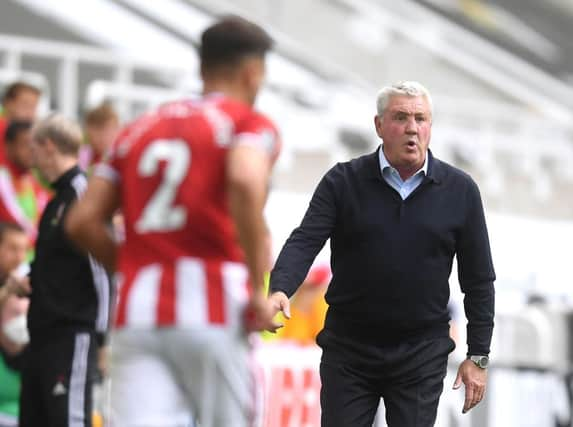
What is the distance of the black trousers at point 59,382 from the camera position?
7.94 metres

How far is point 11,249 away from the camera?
9.35m

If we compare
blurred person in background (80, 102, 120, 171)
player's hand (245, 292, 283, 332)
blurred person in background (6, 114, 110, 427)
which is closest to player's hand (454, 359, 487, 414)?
blurred person in background (6, 114, 110, 427)

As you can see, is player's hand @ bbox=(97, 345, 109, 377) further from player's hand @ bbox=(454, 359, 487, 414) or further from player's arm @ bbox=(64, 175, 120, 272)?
player's arm @ bbox=(64, 175, 120, 272)

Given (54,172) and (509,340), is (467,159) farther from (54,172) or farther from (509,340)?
(54,172)

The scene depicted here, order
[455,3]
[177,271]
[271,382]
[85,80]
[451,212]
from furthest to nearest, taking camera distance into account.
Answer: [455,3] < [85,80] < [271,382] < [451,212] < [177,271]

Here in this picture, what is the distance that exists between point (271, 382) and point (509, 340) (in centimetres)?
263

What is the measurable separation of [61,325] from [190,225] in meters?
2.91

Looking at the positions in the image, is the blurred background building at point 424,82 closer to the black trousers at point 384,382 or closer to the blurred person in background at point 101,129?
the blurred person in background at point 101,129

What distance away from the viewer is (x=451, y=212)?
7023mm

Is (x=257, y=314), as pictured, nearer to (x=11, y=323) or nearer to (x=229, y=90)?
(x=229, y=90)

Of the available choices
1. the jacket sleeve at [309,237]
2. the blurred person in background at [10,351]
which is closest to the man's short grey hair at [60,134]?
the blurred person in background at [10,351]

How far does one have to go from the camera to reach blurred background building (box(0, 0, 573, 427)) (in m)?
13.7

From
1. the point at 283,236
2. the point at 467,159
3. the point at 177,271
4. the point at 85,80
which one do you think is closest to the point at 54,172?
the point at 177,271

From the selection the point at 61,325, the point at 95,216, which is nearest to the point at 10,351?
the point at 61,325
